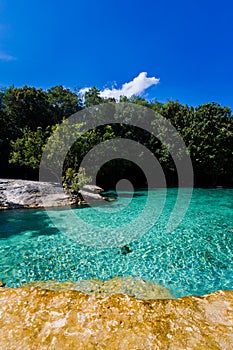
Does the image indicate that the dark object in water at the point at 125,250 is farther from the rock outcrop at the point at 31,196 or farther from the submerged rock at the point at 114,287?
the rock outcrop at the point at 31,196

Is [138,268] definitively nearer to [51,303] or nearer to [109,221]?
[51,303]

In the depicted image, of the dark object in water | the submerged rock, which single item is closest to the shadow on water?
the dark object in water

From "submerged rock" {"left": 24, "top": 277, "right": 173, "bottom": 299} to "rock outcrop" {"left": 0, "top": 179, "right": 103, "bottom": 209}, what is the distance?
758 centimetres

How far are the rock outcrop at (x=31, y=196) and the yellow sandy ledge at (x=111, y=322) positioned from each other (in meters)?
8.40

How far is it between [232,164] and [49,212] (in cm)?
2378

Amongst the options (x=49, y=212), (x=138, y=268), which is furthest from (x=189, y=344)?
(x=49, y=212)

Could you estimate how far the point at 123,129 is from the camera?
77.2 feet

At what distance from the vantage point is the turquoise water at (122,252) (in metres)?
4.45

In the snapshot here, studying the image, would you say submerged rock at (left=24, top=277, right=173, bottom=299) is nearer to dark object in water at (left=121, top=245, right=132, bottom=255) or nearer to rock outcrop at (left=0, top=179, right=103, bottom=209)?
dark object in water at (left=121, top=245, right=132, bottom=255)

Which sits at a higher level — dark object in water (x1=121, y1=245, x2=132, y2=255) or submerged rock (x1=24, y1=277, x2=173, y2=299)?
dark object in water (x1=121, y1=245, x2=132, y2=255)

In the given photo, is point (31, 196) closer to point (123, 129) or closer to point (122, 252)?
point (122, 252)

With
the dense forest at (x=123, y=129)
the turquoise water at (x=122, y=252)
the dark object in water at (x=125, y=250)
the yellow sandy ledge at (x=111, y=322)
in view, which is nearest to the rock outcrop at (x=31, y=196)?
the turquoise water at (x=122, y=252)

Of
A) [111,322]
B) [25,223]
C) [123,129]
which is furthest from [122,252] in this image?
[123,129]

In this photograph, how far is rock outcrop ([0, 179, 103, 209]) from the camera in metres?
10.9
